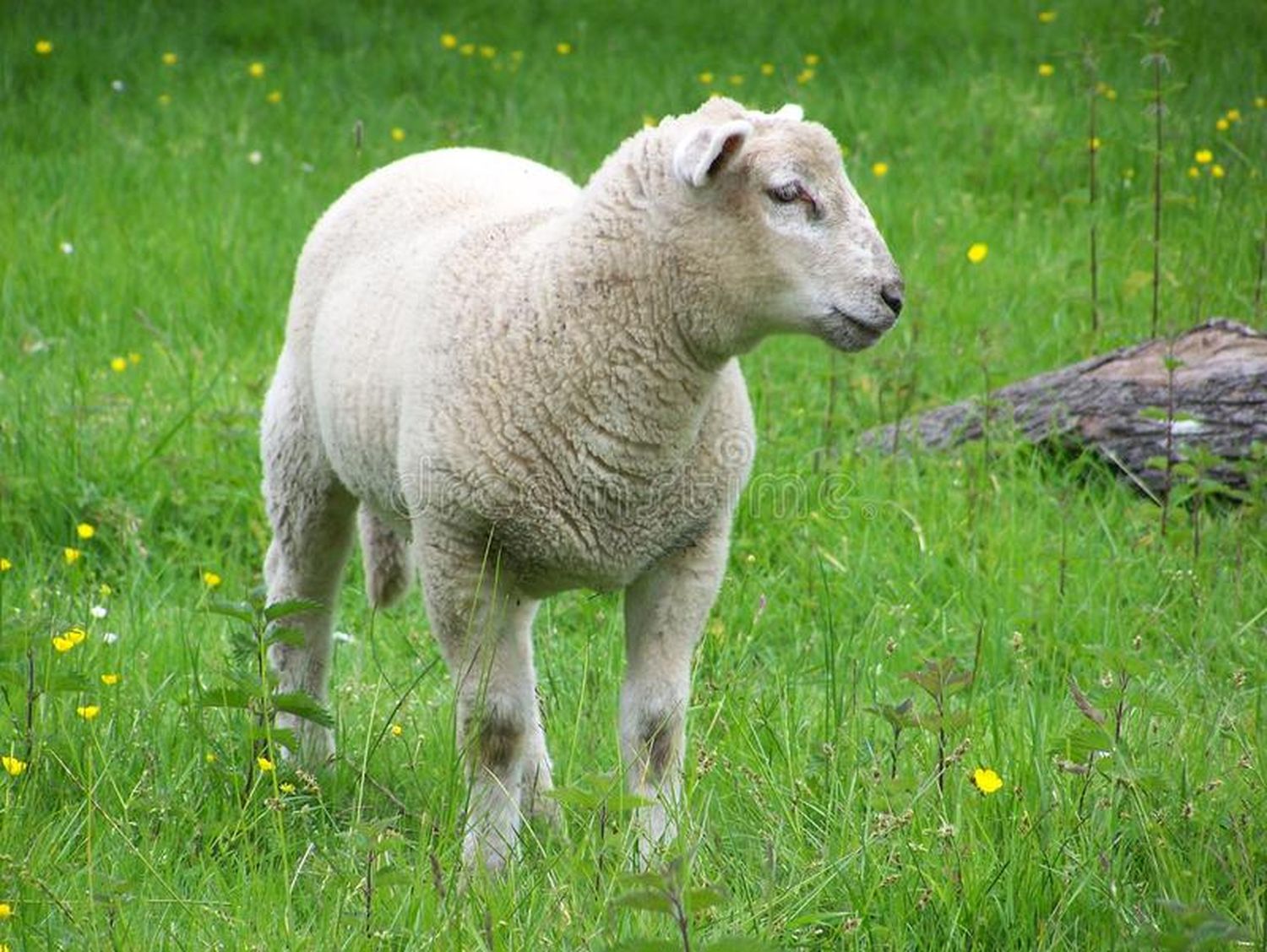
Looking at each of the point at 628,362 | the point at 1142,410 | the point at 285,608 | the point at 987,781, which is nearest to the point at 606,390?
the point at 628,362

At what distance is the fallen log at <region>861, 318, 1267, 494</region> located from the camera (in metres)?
5.32

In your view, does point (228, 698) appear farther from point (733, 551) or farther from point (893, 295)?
point (733, 551)

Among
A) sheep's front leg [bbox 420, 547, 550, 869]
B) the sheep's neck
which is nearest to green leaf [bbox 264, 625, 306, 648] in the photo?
sheep's front leg [bbox 420, 547, 550, 869]

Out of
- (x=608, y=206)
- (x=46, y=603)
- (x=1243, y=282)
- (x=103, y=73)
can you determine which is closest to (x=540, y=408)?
(x=608, y=206)

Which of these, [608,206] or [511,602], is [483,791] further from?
[608,206]

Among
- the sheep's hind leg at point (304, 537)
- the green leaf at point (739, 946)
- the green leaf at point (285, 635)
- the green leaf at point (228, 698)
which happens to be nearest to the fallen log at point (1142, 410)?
the sheep's hind leg at point (304, 537)

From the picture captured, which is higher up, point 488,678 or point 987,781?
point 987,781

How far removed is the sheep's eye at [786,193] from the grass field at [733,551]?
892mm

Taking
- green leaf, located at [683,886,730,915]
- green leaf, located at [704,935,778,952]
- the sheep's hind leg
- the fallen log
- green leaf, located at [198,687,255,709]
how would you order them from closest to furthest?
green leaf, located at [704,935,778,952], green leaf, located at [683,886,730,915], green leaf, located at [198,687,255,709], the sheep's hind leg, the fallen log

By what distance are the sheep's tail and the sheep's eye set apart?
4.87ft

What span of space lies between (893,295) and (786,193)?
26 centimetres

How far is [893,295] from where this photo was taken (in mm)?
3246

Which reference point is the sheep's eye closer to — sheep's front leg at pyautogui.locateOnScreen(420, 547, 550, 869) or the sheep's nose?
the sheep's nose

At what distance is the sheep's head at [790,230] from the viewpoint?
3.24m
